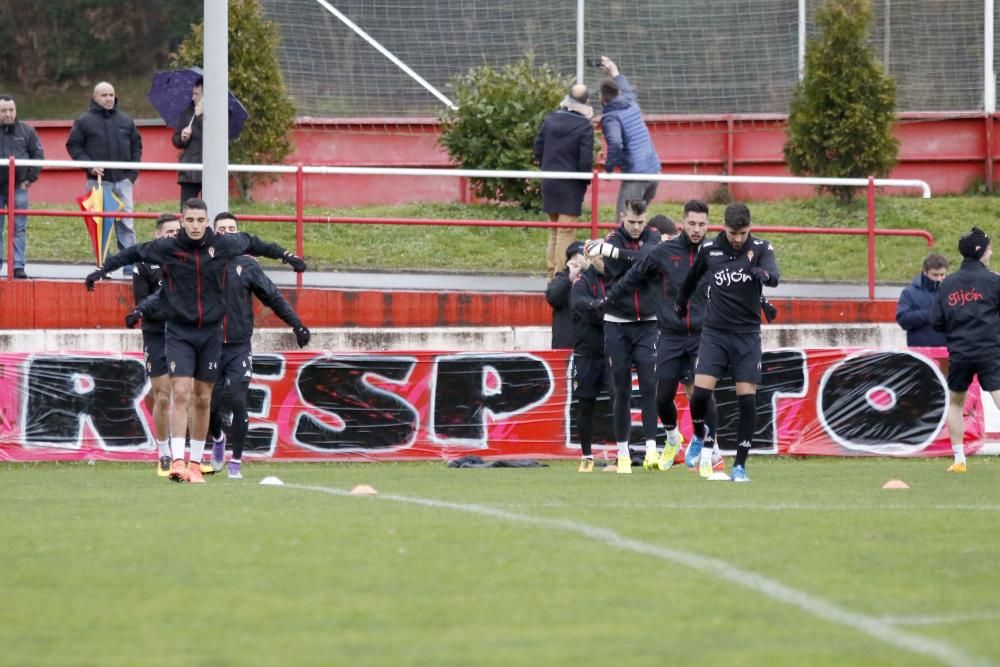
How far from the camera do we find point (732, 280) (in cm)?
1271

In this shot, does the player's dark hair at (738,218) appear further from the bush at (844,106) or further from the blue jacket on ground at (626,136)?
the bush at (844,106)

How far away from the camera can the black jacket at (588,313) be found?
15031 mm

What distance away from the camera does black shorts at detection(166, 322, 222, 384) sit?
1280 cm

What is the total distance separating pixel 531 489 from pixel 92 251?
1004 centimetres

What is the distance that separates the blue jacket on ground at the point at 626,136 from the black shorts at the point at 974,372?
628 centimetres

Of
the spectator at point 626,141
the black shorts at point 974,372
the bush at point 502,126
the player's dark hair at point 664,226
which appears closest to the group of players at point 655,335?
the player's dark hair at point 664,226

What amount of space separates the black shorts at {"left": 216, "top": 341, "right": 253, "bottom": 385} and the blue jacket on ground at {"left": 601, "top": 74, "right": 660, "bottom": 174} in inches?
270

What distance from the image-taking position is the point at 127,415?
16766mm

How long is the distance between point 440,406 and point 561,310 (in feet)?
5.00

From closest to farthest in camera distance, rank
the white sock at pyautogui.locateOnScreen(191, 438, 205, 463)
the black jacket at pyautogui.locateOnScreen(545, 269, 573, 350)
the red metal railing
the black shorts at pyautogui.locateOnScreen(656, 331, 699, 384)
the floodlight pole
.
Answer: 1. the white sock at pyautogui.locateOnScreen(191, 438, 205, 463)
2. the black shorts at pyautogui.locateOnScreen(656, 331, 699, 384)
3. the black jacket at pyautogui.locateOnScreen(545, 269, 573, 350)
4. the floodlight pole
5. the red metal railing

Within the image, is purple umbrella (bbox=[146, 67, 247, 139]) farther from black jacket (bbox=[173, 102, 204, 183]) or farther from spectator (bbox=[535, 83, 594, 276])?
spectator (bbox=[535, 83, 594, 276])

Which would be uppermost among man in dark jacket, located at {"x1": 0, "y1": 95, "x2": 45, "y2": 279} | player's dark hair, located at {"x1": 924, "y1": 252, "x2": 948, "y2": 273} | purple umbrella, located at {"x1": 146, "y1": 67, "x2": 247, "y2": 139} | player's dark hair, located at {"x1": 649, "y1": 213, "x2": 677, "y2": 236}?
purple umbrella, located at {"x1": 146, "y1": 67, "x2": 247, "y2": 139}

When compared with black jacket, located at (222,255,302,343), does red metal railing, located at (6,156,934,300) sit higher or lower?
higher

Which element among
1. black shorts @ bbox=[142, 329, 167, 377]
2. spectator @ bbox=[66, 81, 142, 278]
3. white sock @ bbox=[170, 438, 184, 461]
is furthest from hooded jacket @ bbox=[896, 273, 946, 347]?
spectator @ bbox=[66, 81, 142, 278]
